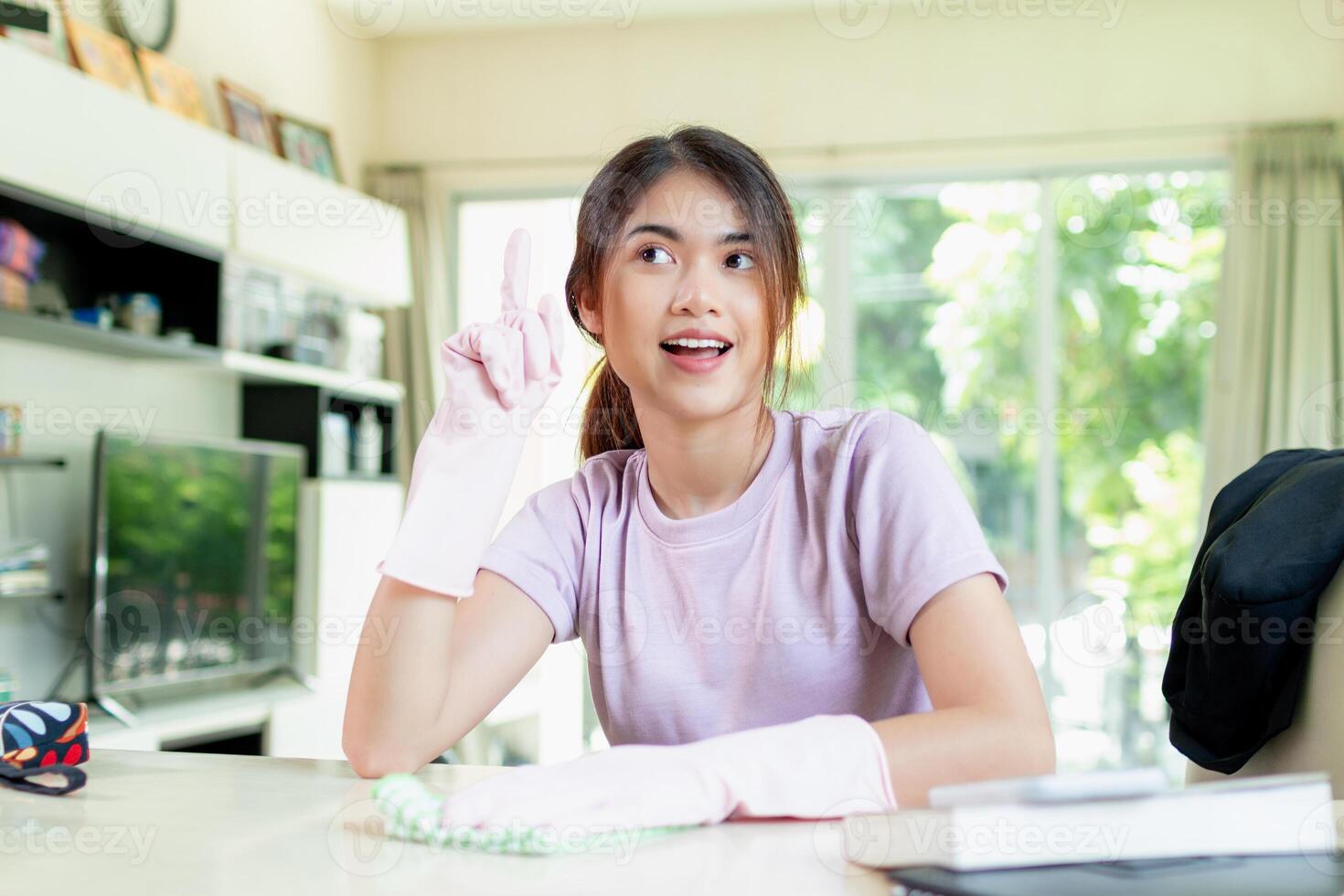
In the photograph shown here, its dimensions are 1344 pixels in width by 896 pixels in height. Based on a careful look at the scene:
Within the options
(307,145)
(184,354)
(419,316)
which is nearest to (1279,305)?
(419,316)

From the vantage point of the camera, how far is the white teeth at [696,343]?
1.20 m

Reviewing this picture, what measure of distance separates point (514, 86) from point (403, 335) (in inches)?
41.8

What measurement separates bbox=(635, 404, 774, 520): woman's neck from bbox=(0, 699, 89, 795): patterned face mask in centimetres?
57

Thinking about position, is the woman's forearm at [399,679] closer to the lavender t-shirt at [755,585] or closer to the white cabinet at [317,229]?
the lavender t-shirt at [755,585]

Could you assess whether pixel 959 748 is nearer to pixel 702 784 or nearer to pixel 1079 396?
pixel 702 784

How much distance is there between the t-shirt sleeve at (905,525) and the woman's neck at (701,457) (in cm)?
12

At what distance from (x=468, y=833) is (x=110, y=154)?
8.58 feet

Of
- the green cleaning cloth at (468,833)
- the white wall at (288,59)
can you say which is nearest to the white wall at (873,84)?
the white wall at (288,59)

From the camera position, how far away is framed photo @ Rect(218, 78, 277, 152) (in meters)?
3.79

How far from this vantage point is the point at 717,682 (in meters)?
1.19

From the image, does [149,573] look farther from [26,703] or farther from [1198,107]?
[1198,107]

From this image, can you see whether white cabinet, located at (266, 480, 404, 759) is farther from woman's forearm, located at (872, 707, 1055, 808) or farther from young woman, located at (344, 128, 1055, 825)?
woman's forearm, located at (872, 707, 1055, 808)

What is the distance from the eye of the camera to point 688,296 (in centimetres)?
119

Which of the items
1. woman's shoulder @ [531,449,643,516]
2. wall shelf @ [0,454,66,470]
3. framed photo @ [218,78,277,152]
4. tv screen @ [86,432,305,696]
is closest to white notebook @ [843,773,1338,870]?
woman's shoulder @ [531,449,643,516]
